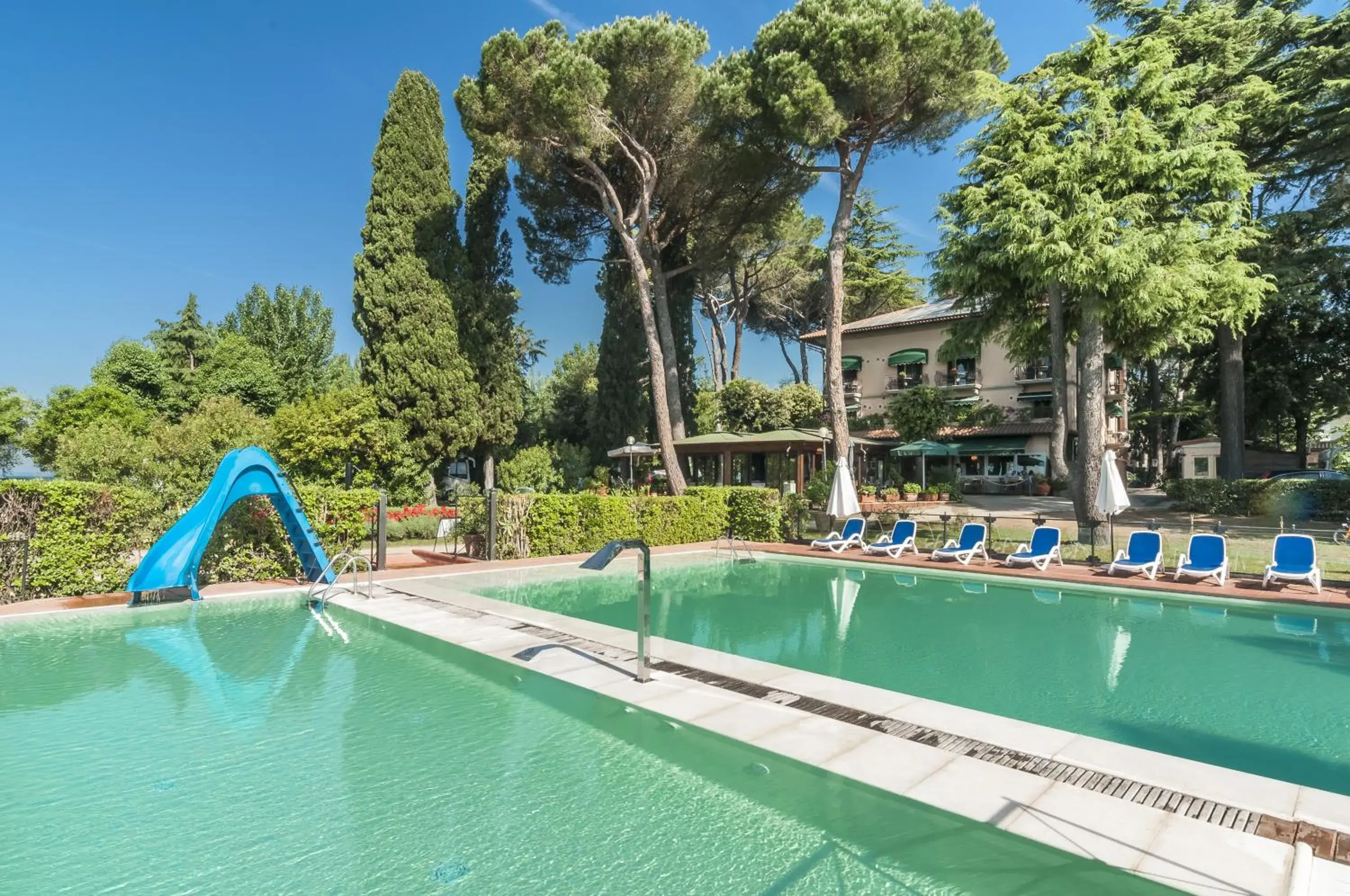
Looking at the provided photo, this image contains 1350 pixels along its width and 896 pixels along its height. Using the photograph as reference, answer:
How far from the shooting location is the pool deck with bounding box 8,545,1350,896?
10.8 ft

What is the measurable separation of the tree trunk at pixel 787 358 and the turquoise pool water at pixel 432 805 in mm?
40295

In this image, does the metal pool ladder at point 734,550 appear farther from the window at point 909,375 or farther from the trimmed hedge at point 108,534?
the window at point 909,375

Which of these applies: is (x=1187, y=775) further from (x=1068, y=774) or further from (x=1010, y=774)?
(x=1010, y=774)

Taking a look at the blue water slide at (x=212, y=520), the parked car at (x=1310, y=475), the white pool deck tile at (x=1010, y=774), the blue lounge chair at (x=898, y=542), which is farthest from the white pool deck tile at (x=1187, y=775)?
the parked car at (x=1310, y=475)

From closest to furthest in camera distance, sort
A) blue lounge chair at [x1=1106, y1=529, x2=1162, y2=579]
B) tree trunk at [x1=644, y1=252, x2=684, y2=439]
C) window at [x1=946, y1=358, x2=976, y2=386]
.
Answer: blue lounge chair at [x1=1106, y1=529, x2=1162, y2=579] < tree trunk at [x1=644, y1=252, x2=684, y2=439] < window at [x1=946, y1=358, x2=976, y2=386]

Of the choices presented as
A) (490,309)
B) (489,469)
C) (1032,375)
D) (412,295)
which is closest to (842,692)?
(412,295)

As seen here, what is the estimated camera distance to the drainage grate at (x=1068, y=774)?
3439mm

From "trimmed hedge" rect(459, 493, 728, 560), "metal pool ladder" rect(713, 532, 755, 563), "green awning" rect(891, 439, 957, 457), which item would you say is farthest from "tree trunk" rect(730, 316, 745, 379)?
"trimmed hedge" rect(459, 493, 728, 560)

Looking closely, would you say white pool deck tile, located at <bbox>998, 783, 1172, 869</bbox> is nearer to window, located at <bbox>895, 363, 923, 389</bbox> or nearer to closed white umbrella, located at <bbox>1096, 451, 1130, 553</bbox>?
closed white umbrella, located at <bbox>1096, 451, 1130, 553</bbox>

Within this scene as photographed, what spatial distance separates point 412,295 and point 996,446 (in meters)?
25.2

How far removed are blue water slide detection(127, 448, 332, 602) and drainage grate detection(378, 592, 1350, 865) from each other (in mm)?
7528

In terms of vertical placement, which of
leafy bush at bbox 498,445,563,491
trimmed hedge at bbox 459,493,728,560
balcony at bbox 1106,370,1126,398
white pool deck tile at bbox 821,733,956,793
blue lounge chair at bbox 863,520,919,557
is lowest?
white pool deck tile at bbox 821,733,956,793

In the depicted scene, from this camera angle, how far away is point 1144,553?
1254 cm

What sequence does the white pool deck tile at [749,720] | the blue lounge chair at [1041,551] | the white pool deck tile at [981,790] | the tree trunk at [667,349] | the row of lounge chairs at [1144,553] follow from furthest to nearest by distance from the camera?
1. the tree trunk at [667,349]
2. the blue lounge chair at [1041,551]
3. the row of lounge chairs at [1144,553]
4. the white pool deck tile at [749,720]
5. the white pool deck tile at [981,790]
